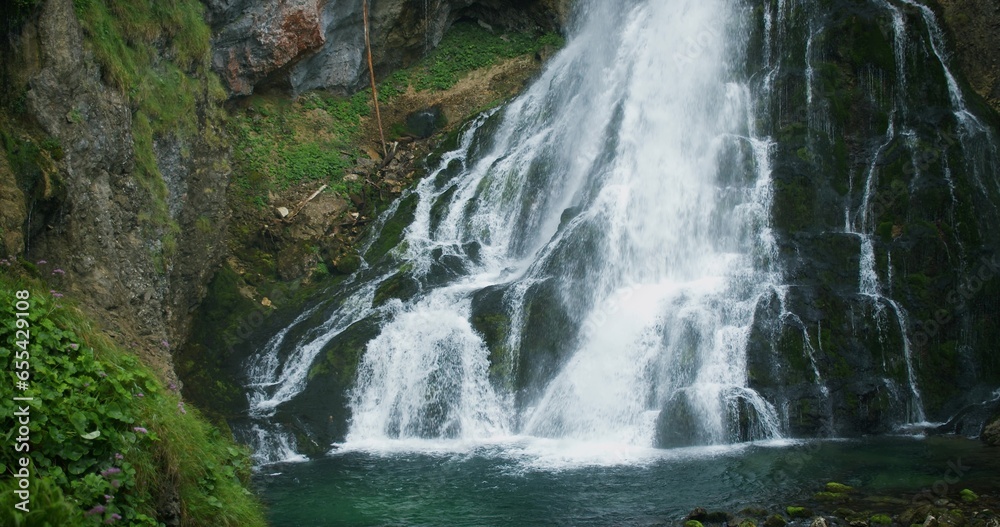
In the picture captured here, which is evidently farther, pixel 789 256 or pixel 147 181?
pixel 789 256

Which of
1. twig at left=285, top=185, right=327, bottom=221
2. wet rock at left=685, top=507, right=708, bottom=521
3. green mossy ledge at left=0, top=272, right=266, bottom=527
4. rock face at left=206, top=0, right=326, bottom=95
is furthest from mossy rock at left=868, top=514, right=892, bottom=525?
rock face at left=206, top=0, right=326, bottom=95

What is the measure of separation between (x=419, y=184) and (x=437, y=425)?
8473mm

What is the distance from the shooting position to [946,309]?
15773 mm

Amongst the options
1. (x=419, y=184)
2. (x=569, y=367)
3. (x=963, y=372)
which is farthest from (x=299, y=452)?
(x=963, y=372)

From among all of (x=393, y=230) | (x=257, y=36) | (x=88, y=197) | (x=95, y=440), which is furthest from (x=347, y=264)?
(x=95, y=440)

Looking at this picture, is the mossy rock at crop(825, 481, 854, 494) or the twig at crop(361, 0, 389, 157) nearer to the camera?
the mossy rock at crop(825, 481, 854, 494)

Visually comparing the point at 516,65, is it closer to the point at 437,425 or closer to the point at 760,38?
the point at 760,38

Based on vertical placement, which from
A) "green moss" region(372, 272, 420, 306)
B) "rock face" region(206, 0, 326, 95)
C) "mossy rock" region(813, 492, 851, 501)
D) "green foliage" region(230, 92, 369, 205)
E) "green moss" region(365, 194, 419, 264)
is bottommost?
"mossy rock" region(813, 492, 851, 501)

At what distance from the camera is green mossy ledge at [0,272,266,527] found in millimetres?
5652

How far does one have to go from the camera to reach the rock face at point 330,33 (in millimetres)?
21938

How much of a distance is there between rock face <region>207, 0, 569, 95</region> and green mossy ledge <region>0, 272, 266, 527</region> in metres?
15.0

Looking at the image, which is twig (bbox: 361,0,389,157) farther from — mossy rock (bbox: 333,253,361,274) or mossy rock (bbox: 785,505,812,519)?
mossy rock (bbox: 785,505,812,519)

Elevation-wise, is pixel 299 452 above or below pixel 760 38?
below

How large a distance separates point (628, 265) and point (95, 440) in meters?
12.8
